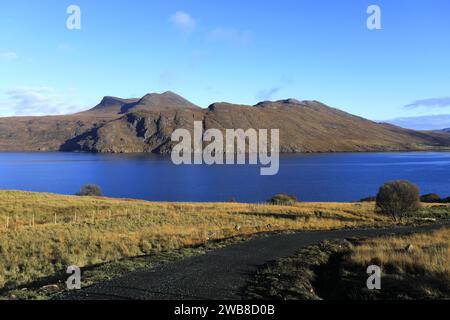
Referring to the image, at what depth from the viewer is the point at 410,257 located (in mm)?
14062

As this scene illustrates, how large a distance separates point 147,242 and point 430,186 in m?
96.7

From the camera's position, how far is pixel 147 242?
1969cm

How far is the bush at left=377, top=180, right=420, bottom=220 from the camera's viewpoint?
39.4m

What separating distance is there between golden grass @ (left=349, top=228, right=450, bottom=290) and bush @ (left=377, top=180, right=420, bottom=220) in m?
22.4

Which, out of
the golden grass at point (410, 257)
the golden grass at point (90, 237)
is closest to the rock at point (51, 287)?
the golden grass at point (90, 237)

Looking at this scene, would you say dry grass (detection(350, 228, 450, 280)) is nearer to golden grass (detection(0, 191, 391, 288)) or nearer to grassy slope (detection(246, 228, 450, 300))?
grassy slope (detection(246, 228, 450, 300))

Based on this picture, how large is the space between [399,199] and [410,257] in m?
27.6

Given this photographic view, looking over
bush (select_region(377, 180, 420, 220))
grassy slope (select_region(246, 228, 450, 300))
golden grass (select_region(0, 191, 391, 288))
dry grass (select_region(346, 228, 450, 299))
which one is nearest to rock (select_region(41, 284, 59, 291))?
golden grass (select_region(0, 191, 391, 288))

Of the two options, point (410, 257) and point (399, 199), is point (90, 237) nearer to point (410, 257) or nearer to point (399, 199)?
point (410, 257)

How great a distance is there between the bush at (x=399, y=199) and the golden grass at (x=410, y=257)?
2244 centimetres

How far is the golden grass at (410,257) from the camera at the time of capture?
12.5 meters

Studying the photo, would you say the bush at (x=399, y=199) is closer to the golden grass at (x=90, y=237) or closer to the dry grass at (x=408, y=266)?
the golden grass at (x=90, y=237)
